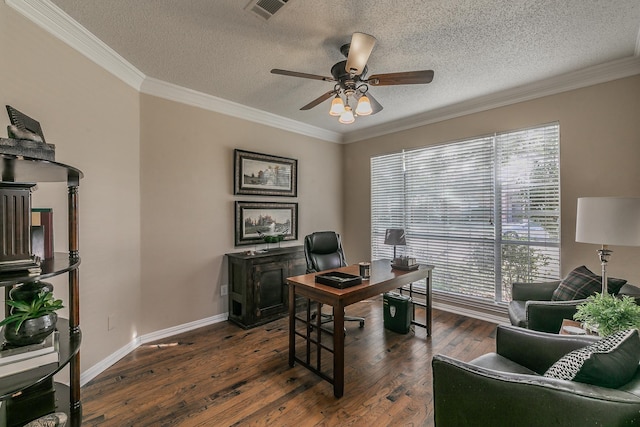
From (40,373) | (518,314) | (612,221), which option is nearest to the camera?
(40,373)

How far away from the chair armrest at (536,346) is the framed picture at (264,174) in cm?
301

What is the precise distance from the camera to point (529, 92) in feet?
10.0

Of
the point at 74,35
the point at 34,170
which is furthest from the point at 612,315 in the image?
the point at 74,35

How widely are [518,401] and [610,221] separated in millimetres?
1417

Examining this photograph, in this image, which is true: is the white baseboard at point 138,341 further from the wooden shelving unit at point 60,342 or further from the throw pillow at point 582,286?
the throw pillow at point 582,286

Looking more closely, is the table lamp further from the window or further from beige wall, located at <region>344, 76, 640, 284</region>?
the window

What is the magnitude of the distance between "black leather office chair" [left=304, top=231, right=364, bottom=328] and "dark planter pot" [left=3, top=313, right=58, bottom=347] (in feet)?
7.27

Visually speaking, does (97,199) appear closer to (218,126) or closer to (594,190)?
(218,126)

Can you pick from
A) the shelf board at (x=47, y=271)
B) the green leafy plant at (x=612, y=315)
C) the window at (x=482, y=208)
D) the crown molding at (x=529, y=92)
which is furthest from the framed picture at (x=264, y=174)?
the green leafy plant at (x=612, y=315)

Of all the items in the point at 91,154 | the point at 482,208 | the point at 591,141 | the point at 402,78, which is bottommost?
the point at 482,208

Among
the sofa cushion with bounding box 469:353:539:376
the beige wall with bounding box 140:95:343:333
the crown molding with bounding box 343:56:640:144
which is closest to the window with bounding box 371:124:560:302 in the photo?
the crown molding with bounding box 343:56:640:144

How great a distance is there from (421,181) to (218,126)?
2860 millimetres

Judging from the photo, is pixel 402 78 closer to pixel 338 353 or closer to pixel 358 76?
pixel 358 76

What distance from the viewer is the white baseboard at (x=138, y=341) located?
2.22 m
